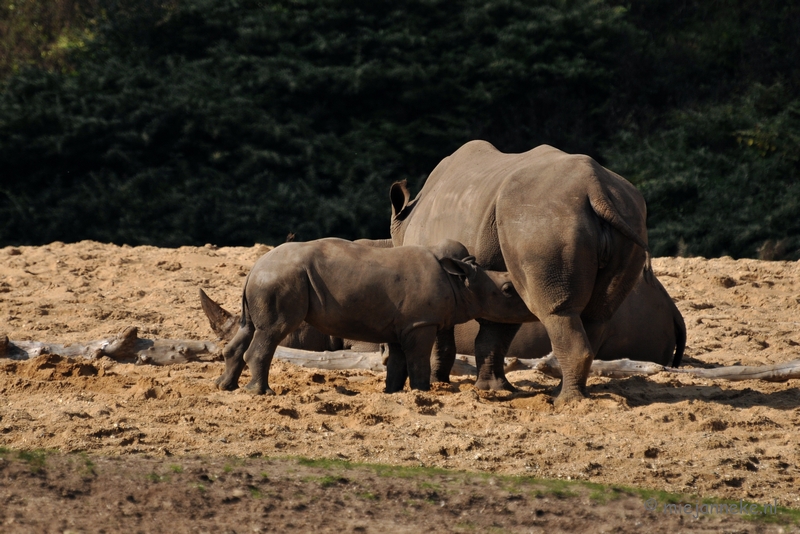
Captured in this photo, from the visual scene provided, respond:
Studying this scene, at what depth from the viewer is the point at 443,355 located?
8297mm

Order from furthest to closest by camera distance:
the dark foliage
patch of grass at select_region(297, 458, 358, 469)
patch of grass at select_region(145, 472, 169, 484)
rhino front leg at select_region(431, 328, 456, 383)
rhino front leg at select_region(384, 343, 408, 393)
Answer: the dark foliage, rhino front leg at select_region(431, 328, 456, 383), rhino front leg at select_region(384, 343, 408, 393), patch of grass at select_region(297, 458, 358, 469), patch of grass at select_region(145, 472, 169, 484)

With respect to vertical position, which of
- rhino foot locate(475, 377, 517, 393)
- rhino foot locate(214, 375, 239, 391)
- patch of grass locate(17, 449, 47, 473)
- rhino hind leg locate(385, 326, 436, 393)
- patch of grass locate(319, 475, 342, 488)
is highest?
patch of grass locate(17, 449, 47, 473)

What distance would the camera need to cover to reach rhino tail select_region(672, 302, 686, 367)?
9.59 meters

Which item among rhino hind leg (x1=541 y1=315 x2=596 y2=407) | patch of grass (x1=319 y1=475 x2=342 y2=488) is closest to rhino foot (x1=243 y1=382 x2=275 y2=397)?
rhino hind leg (x1=541 y1=315 x2=596 y2=407)

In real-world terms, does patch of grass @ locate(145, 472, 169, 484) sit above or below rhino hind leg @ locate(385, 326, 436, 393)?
above

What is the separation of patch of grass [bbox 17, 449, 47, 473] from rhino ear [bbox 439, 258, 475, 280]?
2.87m

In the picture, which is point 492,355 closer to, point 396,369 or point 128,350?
point 396,369

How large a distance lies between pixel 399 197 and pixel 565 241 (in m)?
2.57

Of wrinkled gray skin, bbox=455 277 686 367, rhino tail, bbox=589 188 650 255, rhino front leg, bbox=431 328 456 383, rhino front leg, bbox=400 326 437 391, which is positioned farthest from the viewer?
wrinkled gray skin, bbox=455 277 686 367

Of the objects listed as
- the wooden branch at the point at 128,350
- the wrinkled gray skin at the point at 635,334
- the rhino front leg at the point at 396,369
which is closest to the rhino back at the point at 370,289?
the rhino front leg at the point at 396,369

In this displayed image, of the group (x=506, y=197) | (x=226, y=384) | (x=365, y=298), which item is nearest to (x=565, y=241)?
(x=506, y=197)

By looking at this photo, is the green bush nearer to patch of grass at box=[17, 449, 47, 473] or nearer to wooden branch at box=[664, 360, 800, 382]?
wooden branch at box=[664, 360, 800, 382]

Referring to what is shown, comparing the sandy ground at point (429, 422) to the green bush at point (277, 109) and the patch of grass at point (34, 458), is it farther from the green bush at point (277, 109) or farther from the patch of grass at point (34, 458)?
the green bush at point (277, 109)

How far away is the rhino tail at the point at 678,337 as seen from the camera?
9.59 meters
